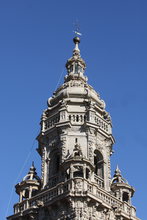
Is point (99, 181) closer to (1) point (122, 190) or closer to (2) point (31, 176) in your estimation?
(1) point (122, 190)

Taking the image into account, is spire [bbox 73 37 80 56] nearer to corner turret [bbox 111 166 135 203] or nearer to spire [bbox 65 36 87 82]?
spire [bbox 65 36 87 82]

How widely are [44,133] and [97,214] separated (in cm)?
876

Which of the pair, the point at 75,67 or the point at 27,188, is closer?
the point at 27,188

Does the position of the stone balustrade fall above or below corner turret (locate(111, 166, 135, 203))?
below

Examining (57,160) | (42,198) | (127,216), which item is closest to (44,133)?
(57,160)

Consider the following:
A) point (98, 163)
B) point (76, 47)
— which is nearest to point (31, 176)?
point (98, 163)

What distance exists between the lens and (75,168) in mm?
38531

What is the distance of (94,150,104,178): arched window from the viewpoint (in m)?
42.0

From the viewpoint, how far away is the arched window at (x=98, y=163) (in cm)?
4199

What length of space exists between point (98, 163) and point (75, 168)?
430 centimetres

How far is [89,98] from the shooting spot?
44406 millimetres

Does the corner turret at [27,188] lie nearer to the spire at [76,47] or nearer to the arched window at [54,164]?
the arched window at [54,164]

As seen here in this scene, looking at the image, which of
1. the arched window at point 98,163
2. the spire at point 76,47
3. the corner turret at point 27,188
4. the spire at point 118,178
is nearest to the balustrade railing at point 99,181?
the arched window at point 98,163

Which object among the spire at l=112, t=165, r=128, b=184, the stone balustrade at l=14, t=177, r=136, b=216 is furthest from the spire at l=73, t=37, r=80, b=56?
the stone balustrade at l=14, t=177, r=136, b=216
